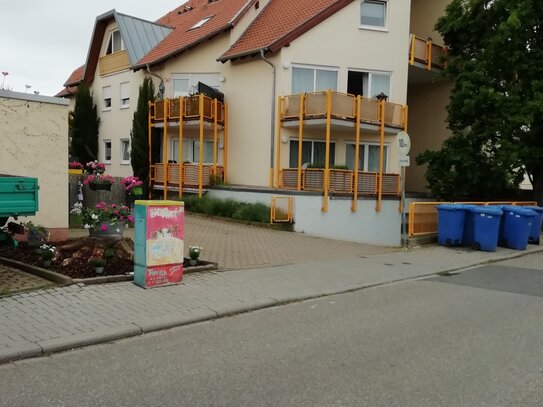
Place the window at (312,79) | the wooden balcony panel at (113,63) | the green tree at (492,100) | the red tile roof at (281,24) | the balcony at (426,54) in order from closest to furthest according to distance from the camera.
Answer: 1. the green tree at (492,100)
2. the red tile roof at (281,24)
3. the window at (312,79)
4. the balcony at (426,54)
5. the wooden balcony panel at (113,63)

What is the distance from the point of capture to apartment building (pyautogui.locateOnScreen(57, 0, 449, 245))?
60.2 feet

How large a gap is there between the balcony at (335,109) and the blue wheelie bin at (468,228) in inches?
240

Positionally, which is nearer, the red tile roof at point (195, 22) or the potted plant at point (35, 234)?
the potted plant at point (35, 234)

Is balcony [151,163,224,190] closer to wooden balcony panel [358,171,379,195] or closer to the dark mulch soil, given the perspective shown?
wooden balcony panel [358,171,379,195]

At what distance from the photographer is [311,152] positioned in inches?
790

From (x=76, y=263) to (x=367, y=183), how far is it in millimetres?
12952

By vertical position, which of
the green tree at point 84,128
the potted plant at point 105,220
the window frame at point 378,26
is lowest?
the potted plant at point 105,220

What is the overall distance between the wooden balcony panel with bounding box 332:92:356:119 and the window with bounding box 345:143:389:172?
2.08 meters

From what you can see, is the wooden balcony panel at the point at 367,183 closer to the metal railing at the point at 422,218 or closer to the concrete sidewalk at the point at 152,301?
the metal railing at the point at 422,218

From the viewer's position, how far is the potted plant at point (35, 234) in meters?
9.19

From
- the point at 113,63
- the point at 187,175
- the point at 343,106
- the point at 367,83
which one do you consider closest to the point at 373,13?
the point at 367,83

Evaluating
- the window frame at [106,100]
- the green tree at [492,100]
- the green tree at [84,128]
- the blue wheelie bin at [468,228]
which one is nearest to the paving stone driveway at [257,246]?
the blue wheelie bin at [468,228]

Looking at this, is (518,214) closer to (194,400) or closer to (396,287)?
(396,287)

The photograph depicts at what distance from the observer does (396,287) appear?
8.67m
